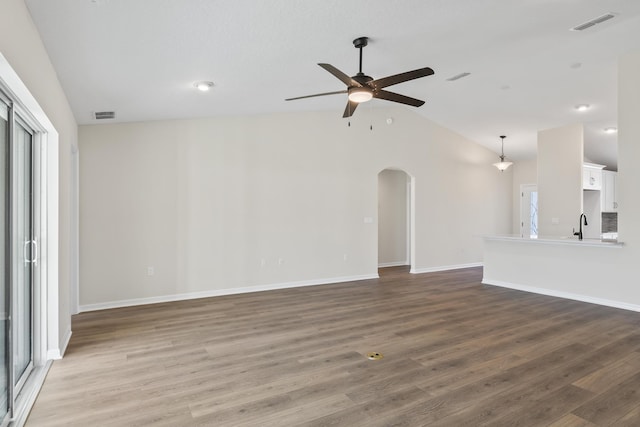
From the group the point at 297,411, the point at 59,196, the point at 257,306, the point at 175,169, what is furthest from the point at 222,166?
the point at 297,411

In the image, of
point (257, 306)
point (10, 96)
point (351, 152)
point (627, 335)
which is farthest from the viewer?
point (351, 152)

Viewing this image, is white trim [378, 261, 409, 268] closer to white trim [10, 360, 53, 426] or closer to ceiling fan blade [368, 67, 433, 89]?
ceiling fan blade [368, 67, 433, 89]

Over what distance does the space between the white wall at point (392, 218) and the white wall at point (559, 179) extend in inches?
115

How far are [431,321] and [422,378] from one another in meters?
1.56

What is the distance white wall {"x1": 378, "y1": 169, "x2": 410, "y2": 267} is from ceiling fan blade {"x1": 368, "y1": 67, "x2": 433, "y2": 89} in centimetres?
532

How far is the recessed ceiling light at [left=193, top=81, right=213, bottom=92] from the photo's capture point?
3978 mm

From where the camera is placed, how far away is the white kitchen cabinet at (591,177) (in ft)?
22.8

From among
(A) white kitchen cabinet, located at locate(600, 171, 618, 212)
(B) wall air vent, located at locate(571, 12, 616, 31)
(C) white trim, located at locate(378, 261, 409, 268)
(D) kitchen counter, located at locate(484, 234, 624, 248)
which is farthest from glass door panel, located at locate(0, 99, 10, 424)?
(A) white kitchen cabinet, located at locate(600, 171, 618, 212)

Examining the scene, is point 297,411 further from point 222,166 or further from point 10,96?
point 222,166

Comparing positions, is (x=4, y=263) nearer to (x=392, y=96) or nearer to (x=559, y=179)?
(x=392, y=96)

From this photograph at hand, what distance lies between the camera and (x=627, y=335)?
375 cm

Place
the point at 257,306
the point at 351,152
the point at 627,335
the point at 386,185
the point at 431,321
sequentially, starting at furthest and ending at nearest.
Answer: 1. the point at 386,185
2. the point at 351,152
3. the point at 257,306
4. the point at 431,321
5. the point at 627,335

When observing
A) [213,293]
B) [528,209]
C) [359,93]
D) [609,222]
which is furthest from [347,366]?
[609,222]

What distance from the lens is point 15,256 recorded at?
246 centimetres
